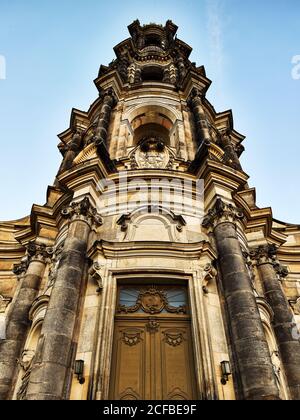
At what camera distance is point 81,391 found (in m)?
7.95

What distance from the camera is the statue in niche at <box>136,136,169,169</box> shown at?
50.5 ft

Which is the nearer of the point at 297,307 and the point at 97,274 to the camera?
the point at 97,274

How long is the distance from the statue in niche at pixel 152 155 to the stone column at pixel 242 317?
4614 millimetres

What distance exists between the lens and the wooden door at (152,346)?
824cm

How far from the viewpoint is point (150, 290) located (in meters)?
10.1

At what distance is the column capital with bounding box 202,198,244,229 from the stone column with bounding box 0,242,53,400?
239 inches

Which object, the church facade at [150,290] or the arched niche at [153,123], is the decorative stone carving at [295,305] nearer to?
the church facade at [150,290]

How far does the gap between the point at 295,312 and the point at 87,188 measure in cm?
916

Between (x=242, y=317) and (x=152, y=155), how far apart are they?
912 cm

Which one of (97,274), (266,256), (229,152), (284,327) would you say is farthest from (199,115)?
(97,274)

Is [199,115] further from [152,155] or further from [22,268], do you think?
[22,268]

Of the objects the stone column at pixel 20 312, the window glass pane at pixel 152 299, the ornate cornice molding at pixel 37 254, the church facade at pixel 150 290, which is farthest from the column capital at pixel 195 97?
the window glass pane at pixel 152 299

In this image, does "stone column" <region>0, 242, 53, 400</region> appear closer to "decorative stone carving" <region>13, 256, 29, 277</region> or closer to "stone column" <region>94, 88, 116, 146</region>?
"decorative stone carving" <region>13, 256, 29, 277</region>

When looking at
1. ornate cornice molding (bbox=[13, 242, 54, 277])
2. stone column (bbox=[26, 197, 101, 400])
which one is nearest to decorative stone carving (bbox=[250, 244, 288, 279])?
stone column (bbox=[26, 197, 101, 400])
